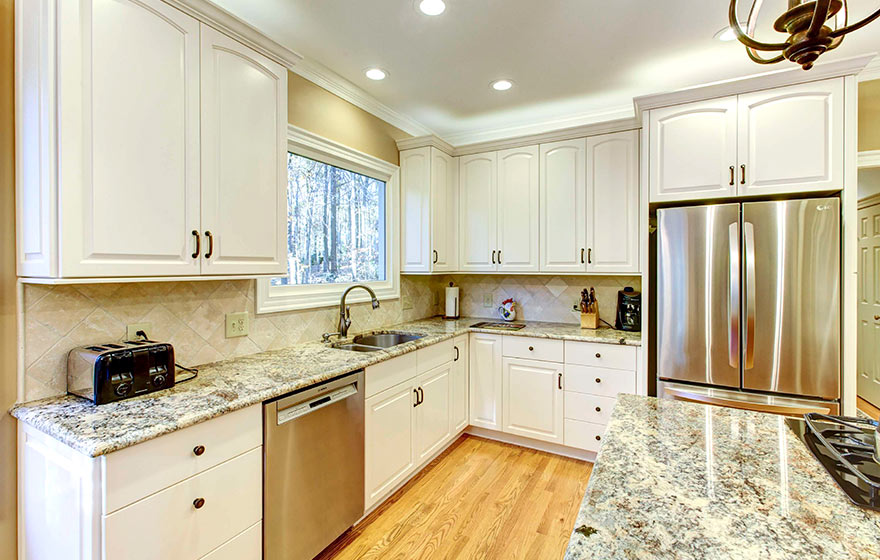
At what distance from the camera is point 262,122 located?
1.86 meters

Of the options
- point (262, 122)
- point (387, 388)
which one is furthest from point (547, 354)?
point (262, 122)

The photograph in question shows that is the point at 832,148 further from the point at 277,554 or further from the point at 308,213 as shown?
the point at 277,554

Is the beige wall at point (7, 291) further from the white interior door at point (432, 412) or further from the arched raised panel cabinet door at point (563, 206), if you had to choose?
the arched raised panel cabinet door at point (563, 206)

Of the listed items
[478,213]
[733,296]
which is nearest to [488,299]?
[478,213]

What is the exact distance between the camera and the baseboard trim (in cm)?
291

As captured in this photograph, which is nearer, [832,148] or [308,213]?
[832,148]

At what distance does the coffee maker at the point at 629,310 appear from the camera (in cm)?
300

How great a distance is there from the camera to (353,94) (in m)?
2.83

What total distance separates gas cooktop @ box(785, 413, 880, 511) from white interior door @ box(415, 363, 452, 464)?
71.9 inches

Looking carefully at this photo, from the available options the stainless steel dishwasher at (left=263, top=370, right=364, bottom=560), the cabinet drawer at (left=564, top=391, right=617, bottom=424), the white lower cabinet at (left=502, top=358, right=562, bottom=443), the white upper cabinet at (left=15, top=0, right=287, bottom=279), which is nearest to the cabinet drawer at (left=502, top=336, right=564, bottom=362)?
the white lower cabinet at (left=502, top=358, right=562, bottom=443)

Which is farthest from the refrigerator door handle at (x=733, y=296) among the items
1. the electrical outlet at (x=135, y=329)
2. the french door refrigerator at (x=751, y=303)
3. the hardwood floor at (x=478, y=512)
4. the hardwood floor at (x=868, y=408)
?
the electrical outlet at (x=135, y=329)

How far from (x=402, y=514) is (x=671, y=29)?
296 cm

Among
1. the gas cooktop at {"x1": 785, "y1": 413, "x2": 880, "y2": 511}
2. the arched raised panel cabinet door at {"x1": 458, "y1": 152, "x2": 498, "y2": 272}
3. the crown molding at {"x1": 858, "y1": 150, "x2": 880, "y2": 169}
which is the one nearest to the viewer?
the gas cooktop at {"x1": 785, "y1": 413, "x2": 880, "y2": 511}

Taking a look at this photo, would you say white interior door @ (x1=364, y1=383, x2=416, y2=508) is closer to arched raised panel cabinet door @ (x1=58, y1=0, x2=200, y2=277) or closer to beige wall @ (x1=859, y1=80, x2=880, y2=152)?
arched raised panel cabinet door @ (x1=58, y1=0, x2=200, y2=277)
